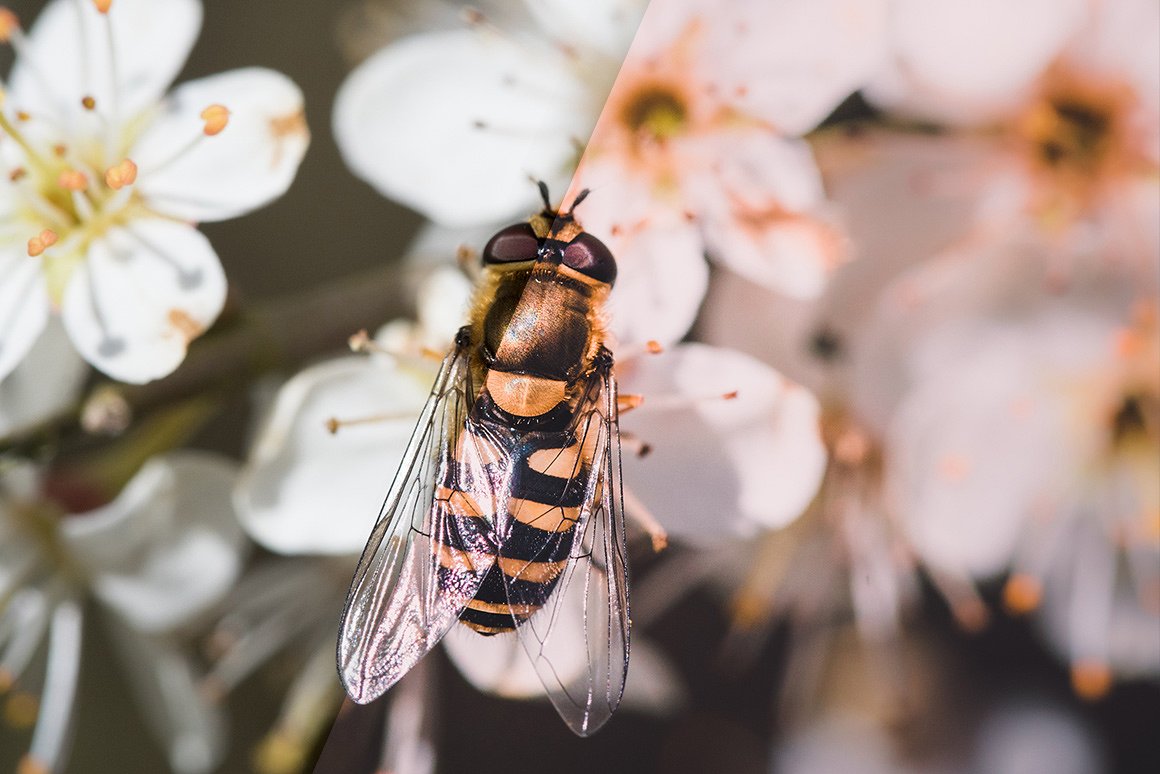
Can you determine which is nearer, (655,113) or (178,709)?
(655,113)

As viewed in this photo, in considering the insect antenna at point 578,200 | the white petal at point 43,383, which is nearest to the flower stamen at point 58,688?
the white petal at point 43,383

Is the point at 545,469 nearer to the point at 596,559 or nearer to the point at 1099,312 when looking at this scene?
Answer: the point at 596,559

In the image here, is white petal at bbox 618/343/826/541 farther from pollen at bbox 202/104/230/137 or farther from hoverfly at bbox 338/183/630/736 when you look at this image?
pollen at bbox 202/104/230/137

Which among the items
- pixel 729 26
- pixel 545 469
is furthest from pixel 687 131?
pixel 545 469

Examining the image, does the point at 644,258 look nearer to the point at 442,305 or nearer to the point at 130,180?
the point at 442,305

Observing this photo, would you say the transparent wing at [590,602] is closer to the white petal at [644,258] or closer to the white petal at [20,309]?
the white petal at [644,258]

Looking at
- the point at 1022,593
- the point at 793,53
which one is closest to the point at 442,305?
the point at 793,53

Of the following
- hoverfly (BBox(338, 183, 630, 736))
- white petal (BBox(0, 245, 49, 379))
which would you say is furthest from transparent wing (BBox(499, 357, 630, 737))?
white petal (BBox(0, 245, 49, 379))
